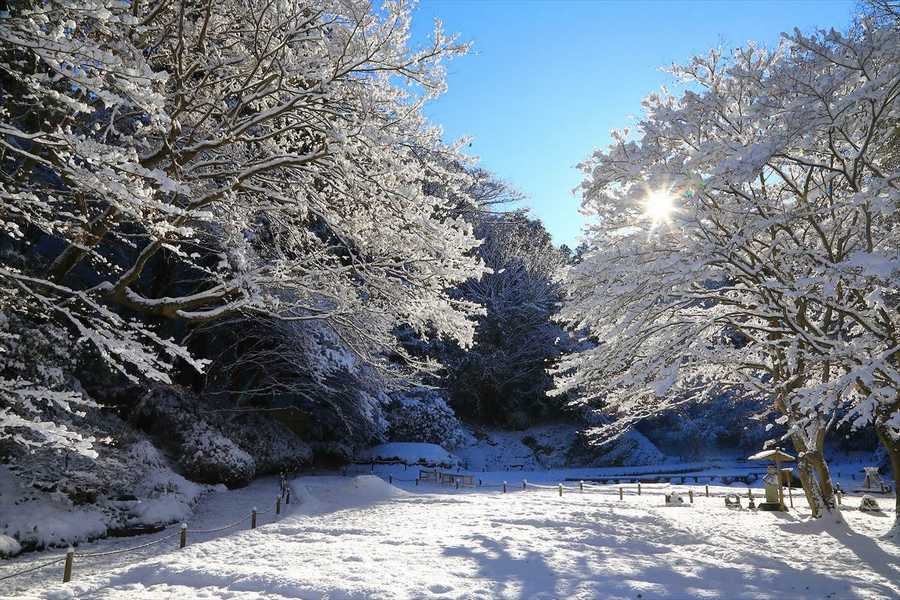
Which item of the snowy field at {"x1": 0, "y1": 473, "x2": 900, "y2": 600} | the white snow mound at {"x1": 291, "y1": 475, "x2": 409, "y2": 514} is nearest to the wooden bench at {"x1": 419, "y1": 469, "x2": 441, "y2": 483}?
the white snow mound at {"x1": 291, "y1": 475, "x2": 409, "y2": 514}

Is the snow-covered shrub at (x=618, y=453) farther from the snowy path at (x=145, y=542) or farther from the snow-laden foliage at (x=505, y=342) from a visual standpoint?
the snowy path at (x=145, y=542)

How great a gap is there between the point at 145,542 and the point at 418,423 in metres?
18.9

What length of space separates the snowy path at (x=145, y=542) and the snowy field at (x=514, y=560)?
0.29ft

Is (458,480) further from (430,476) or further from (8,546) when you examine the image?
(8,546)

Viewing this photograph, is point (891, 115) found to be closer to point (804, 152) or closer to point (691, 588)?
point (804, 152)

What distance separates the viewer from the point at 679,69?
34.9 ft

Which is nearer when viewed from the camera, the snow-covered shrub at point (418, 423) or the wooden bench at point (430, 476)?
the wooden bench at point (430, 476)

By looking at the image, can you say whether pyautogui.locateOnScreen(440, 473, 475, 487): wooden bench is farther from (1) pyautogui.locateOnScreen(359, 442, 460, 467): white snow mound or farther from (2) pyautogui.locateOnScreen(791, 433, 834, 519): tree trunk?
(2) pyautogui.locateOnScreen(791, 433, 834, 519): tree trunk

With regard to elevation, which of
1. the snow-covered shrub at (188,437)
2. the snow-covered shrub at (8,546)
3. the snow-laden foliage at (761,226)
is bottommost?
the snow-covered shrub at (8,546)

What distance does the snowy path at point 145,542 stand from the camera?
7.96m

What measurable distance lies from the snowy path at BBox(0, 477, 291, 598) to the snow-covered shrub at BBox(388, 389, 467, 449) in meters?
10.9

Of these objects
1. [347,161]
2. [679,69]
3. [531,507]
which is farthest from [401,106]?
[531,507]

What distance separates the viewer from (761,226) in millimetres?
7074

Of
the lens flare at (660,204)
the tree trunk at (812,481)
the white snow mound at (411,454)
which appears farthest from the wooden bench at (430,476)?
the lens flare at (660,204)
